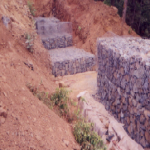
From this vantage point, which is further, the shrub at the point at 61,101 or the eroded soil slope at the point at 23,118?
the shrub at the point at 61,101

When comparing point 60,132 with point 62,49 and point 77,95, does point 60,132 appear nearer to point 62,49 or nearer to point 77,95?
point 77,95

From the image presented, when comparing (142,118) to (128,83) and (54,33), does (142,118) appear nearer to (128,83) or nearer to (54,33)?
(128,83)

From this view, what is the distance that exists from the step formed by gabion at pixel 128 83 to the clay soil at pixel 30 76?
1.32 m

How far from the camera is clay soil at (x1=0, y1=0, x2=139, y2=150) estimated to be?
2203 mm

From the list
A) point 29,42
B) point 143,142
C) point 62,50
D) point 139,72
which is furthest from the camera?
point 62,50

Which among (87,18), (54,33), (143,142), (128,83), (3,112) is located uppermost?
(87,18)

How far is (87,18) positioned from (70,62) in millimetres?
3239

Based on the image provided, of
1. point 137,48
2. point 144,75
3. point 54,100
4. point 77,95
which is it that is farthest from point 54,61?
point 144,75

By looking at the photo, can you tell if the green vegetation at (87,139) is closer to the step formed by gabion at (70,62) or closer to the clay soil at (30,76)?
the clay soil at (30,76)

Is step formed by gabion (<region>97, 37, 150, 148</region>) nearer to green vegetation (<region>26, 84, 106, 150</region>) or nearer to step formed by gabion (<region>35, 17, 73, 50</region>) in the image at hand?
green vegetation (<region>26, 84, 106, 150</region>)

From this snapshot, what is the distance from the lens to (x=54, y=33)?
329 inches

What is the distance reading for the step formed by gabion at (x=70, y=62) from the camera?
22.1ft

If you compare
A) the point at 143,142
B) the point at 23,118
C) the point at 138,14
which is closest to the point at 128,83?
the point at 143,142

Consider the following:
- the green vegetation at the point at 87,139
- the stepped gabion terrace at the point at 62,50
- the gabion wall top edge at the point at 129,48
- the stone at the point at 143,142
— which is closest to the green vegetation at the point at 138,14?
the stepped gabion terrace at the point at 62,50
